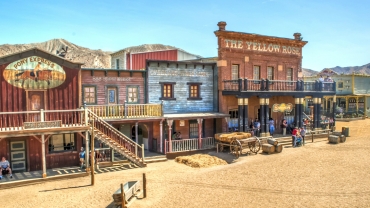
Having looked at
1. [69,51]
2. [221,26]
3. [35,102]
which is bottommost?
[35,102]

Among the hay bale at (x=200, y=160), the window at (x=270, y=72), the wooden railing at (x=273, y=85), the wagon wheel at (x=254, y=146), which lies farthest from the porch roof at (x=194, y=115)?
the window at (x=270, y=72)

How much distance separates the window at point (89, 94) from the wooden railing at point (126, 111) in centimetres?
107

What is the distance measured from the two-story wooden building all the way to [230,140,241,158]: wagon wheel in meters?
3.51

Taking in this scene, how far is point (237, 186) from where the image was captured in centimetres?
1623

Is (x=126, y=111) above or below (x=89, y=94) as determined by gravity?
below

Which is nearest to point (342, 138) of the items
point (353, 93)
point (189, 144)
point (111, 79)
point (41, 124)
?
point (189, 144)

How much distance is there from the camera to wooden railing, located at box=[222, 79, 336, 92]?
1027 inches

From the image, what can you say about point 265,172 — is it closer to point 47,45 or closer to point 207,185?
point 207,185

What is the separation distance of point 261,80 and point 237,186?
41.1 feet

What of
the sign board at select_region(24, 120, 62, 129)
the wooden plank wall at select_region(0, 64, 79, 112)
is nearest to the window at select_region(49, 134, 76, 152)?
the wooden plank wall at select_region(0, 64, 79, 112)

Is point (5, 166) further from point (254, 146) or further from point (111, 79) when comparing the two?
point (254, 146)

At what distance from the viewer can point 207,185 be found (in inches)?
649

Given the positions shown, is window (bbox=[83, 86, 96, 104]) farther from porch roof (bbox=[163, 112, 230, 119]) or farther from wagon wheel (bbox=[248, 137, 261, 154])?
wagon wheel (bbox=[248, 137, 261, 154])

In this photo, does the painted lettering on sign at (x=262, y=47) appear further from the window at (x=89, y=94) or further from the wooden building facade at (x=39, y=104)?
the wooden building facade at (x=39, y=104)
